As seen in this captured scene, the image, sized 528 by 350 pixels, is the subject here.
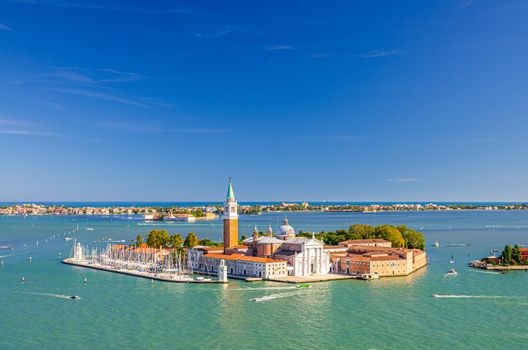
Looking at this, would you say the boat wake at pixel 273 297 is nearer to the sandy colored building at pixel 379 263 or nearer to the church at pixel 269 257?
the church at pixel 269 257

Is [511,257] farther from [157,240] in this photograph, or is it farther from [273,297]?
[157,240]

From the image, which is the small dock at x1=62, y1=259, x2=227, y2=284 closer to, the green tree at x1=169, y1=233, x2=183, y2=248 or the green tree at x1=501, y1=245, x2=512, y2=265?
the green tree at x1=169, y1=233, x2=183, y2=248

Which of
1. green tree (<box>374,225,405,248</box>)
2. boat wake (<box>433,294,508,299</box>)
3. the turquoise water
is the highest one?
green tree (<box>374,225,405,248</box>)

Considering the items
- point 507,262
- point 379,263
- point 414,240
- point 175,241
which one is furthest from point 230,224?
point 507,262

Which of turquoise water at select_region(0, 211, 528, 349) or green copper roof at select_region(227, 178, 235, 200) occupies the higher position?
green copper roof at select_region(227, 178, 235, 200)

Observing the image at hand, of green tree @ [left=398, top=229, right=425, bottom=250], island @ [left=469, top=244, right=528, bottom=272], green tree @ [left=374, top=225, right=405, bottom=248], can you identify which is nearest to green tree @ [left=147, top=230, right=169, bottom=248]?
green tree @ [left=374, top=225, right=405, bottom=248]

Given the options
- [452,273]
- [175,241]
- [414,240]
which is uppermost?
[414,240]
